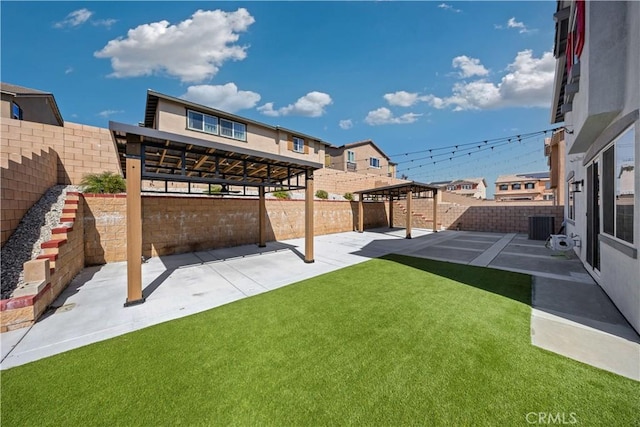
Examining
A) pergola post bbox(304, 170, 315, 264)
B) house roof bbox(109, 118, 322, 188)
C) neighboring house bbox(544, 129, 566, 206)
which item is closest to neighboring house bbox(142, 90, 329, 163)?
house roof bbox(109, 118, 322, 188)

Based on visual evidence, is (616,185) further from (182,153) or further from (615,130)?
(182,153)

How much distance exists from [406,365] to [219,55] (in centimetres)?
1476

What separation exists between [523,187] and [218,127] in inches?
1951

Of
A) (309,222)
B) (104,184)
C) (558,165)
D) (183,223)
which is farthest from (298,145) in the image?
(558,165)

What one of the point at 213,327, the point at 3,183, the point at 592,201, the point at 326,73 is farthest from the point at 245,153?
the point at 326,73

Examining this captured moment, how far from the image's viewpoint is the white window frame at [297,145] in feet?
61.3

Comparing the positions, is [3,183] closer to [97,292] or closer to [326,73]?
[97,292]

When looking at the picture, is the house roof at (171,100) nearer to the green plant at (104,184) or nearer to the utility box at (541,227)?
the green plant at (104,184)

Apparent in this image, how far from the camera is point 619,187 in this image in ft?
13.5

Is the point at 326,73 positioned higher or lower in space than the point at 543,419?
higher

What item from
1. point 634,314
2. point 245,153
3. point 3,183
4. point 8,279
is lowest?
point 634,314

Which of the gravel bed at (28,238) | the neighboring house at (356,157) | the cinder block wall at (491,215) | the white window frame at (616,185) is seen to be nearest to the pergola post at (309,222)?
the gravel bed at (28,238)

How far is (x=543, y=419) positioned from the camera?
1990 millimetres

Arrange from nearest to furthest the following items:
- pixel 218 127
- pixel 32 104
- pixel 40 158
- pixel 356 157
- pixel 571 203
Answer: pixel 40 158 → pixel 571 203 → pixel 32 104 → pixel 218 127 → pixel 356 157
